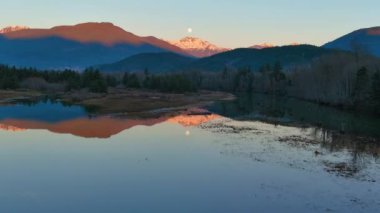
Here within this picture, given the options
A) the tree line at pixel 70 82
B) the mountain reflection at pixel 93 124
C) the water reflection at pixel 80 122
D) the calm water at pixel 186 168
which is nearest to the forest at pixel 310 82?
the tree line at pixel 70 82

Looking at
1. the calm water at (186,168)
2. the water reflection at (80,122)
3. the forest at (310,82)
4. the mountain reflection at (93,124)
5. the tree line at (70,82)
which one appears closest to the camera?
the calm water at (186,168)

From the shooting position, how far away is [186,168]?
3912 centimetres

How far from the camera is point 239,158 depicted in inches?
1741

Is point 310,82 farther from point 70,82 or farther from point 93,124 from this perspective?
point 93,124

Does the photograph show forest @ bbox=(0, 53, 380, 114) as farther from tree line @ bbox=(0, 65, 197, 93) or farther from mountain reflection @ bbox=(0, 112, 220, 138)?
mountain reflection @ bbox=(0, 112, 220, 138)

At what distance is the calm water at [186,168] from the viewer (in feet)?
96.1

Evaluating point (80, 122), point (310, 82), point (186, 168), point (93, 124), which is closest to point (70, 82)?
point (310, 82)

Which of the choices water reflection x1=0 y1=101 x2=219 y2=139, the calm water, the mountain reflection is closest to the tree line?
water reflection x1=0 y1=101 x2=219 y2=139

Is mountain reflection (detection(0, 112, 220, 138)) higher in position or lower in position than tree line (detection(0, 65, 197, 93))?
lower

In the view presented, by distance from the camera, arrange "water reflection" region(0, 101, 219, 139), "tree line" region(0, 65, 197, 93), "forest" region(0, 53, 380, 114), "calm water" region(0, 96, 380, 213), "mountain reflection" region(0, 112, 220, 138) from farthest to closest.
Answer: "tree line" region(0, 65, 197, 93) < "forest" region(0, 53, 380, 114) < "water reflection" region(0, 101, 219, 139) < "mountain reflection" region(0, 112, 220, 138) < "calm water" region(0, 96, 380, 213)

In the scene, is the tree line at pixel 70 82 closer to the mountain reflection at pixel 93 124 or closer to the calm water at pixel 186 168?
the mountain reflection at pixel 93 124

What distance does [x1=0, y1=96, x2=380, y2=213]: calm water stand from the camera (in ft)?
96.1

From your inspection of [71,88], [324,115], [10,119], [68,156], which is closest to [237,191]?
[68,156]

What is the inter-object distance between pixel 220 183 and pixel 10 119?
2169 inches
